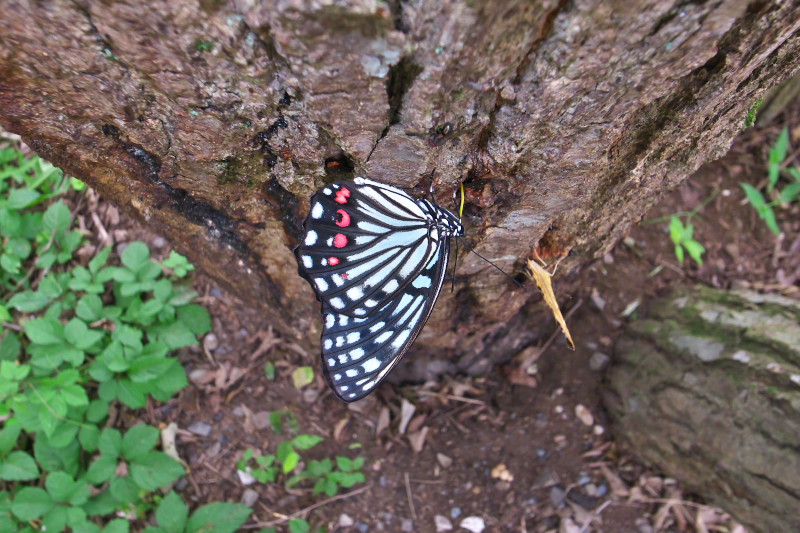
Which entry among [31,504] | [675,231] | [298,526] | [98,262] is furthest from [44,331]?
[675,231]

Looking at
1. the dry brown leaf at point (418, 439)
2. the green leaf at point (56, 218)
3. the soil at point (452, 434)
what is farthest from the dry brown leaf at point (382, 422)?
the green leaf at point (56, 218)

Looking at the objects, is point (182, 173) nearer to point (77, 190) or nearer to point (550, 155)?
point (550, 155)

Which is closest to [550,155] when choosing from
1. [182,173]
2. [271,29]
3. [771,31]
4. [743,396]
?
[771,31]

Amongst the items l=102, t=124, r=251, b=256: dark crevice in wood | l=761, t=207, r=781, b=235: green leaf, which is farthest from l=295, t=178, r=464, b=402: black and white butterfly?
l=761, t=207, r=781, b=235: green leaf

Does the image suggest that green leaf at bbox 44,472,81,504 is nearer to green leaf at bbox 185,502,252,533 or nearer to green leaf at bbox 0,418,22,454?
green leaf at bbox 0,418,22,454

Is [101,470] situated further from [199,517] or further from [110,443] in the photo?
[199,517]
